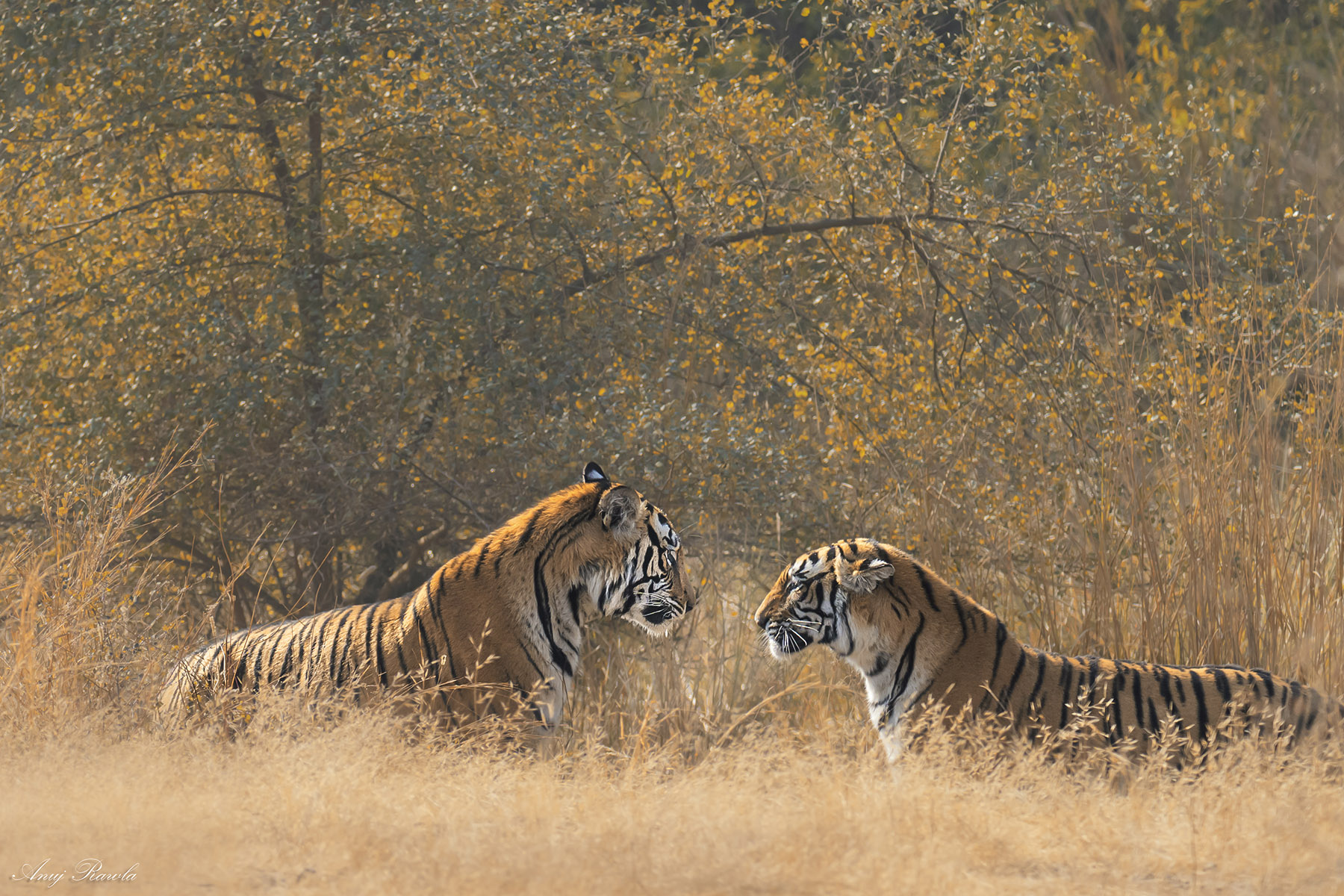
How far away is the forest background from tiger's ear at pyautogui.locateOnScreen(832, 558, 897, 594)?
0.85 meters

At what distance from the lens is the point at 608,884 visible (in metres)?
3.51

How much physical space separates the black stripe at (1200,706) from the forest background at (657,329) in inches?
41.4

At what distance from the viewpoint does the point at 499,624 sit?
537 centimetres

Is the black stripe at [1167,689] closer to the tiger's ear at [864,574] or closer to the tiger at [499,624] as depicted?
the tiger's ear at [864,574]

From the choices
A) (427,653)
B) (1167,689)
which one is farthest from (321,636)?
(1167,689)

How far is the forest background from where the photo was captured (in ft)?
21.2

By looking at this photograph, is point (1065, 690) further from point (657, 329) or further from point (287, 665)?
point (657, 329)

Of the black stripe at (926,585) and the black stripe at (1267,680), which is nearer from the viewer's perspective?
the black stripe at (1267,680)

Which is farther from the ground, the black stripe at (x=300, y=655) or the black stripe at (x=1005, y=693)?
the black stripe at (x=300, y=655)

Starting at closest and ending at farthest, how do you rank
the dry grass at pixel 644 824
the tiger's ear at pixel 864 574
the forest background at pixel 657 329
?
the dry grass at pixel 644 824
the tiger's ear at pixel 864 574
the forest background at pixel 657 329

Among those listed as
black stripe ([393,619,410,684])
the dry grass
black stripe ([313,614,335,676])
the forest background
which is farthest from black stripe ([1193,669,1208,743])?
black stripe ([313,614,335,676])

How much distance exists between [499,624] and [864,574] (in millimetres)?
1369

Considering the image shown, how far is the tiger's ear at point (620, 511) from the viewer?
5.51 m

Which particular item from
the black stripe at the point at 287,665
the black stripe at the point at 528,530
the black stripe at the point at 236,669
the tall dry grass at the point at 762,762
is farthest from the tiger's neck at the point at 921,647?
the black stripe at the point at 236,669
